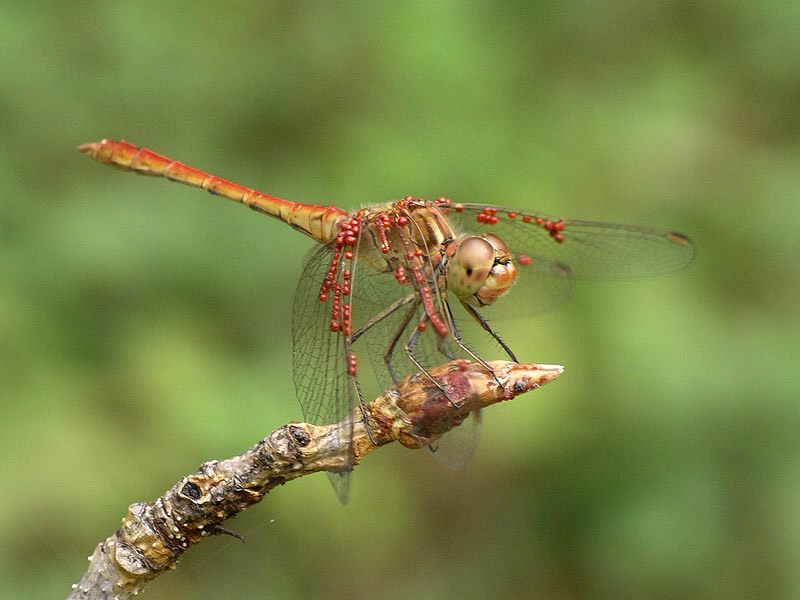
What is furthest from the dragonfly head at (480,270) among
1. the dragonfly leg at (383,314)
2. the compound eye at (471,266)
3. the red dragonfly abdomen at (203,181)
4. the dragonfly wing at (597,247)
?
the red dragonfly abdomen at (203,181)

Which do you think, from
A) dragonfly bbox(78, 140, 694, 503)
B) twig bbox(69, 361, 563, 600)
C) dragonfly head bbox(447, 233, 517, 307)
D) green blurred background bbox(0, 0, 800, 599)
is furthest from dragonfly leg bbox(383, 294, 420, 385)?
green blurred background bbox(0, 0, 800, 599)

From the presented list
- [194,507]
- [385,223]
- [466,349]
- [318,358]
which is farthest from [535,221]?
[194,507]

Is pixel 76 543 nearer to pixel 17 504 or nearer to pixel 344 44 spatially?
pixel 17 504

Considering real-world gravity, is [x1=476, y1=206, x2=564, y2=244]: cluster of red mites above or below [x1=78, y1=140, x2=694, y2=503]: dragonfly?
above

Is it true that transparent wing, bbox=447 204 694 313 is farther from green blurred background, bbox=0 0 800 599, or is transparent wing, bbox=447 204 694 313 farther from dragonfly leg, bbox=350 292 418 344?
green blurred background, bbox=0 0 800 599

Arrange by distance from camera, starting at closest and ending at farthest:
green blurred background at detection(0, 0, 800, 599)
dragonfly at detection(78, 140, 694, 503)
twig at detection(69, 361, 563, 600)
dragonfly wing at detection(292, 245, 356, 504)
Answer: twig at detection(69, 361, 563, 600), dragonfly wing at detection(292, 245, 356, 504), dragonfly at detection(78, 140, 694, 503), green blurred background at detection(0, 0, 800, 599)

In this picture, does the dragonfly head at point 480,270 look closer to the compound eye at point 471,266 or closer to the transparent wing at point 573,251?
the compound eye at point 471,266

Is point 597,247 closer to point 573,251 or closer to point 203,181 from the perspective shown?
point 573,251
